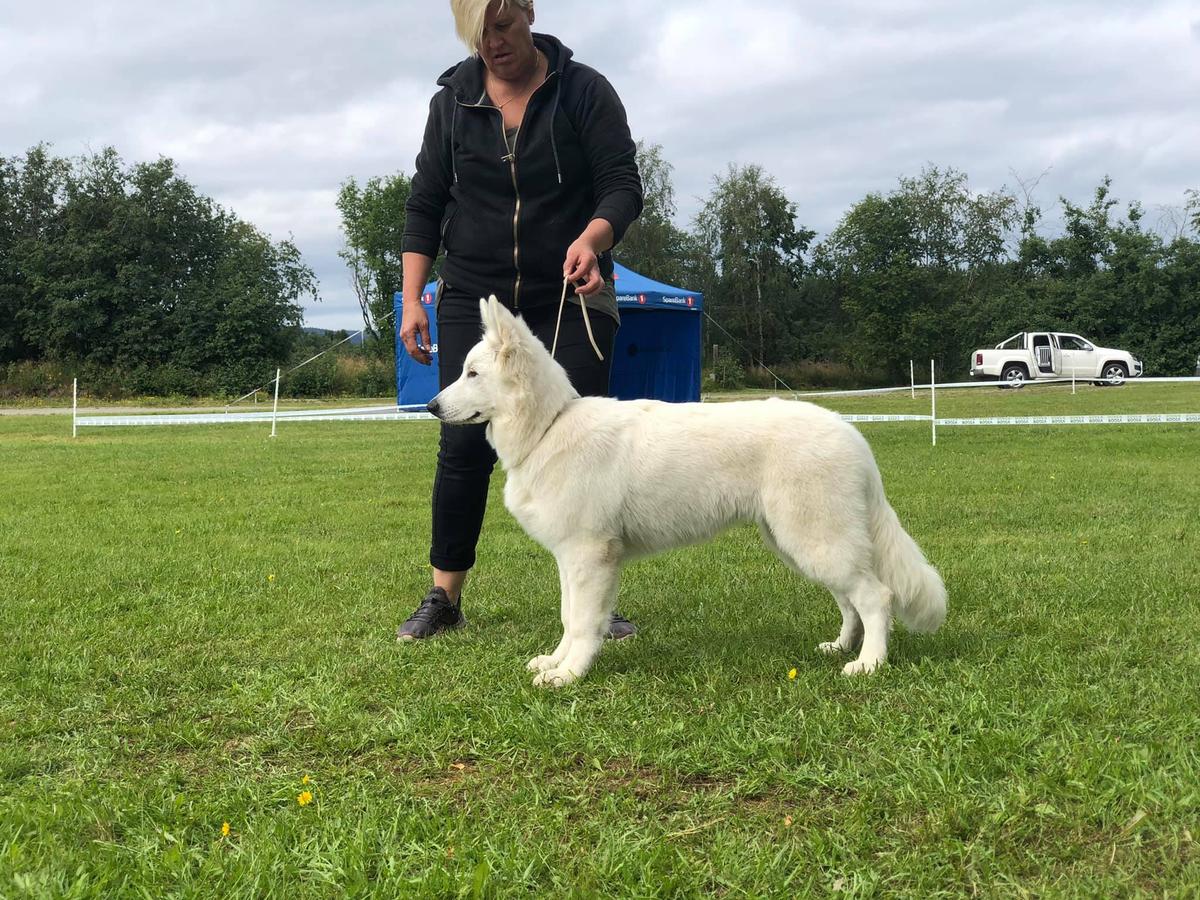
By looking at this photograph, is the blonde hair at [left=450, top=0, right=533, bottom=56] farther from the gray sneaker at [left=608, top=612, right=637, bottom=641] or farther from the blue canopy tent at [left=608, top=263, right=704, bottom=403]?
the blue canopy tent at [left=608, top=263, right=704, bottom=403]

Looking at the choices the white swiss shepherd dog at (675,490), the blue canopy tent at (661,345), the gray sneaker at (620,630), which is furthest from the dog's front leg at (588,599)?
the blue canopy tent at (661,345)

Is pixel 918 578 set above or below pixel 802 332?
below

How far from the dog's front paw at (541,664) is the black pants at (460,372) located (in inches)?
35.1

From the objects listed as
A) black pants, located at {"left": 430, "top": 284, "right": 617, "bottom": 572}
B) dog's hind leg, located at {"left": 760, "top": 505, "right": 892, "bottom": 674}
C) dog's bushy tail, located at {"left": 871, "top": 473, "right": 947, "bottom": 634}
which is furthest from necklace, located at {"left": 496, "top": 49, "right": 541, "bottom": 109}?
dog's bushy tail, located at {"left": 871, "top": 473, "right": 947, "bottom": 634}

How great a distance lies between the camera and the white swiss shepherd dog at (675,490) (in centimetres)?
344

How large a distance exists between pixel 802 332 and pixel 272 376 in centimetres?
2671

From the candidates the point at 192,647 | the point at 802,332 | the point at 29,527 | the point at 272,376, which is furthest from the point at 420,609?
the point at 802,332

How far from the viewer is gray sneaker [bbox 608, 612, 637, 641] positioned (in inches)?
162

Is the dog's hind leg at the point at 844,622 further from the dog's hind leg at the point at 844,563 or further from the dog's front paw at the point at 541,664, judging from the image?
the dog's front paw at the point at 541,664

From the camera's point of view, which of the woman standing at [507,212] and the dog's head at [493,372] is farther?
the woman standing at [507,212]

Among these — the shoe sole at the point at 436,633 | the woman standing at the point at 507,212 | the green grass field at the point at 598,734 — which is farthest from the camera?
the shoe sole at the point at 436,633

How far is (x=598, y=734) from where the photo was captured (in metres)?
2.85

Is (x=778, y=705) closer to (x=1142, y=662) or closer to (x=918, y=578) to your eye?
(x=918, y=578)

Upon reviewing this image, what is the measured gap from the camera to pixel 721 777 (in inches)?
102
